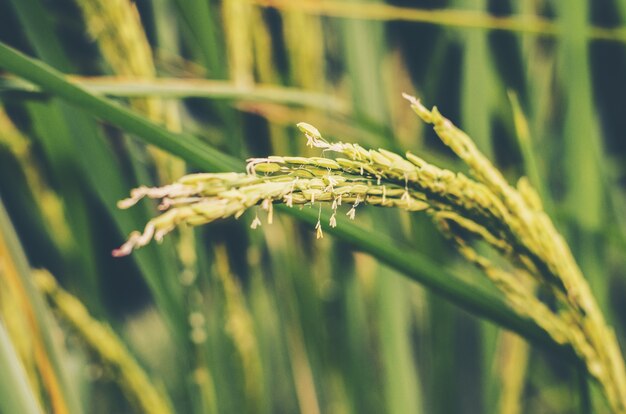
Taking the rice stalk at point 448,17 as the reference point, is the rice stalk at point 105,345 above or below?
below

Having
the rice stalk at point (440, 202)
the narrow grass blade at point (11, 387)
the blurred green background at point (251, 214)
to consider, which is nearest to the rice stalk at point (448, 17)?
the blurred green background at point (251, 214)

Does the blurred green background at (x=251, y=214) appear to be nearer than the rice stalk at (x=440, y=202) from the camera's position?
No

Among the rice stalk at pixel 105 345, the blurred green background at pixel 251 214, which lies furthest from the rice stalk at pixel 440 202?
the rice stalk at pixel 105 345

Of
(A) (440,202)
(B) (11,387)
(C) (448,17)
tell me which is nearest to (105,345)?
(B) (11,387)

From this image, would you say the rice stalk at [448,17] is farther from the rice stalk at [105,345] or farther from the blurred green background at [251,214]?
the rice stalk at [105,345]

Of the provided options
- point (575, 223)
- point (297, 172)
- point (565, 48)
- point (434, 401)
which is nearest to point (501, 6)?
point (565, 48)

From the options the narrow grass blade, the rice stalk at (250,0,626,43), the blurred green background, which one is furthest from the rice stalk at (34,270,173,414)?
the rice stalk at (250,0,626,43)

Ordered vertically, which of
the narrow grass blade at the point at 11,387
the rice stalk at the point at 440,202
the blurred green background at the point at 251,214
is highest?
the blurred green background at the point at 251,214
